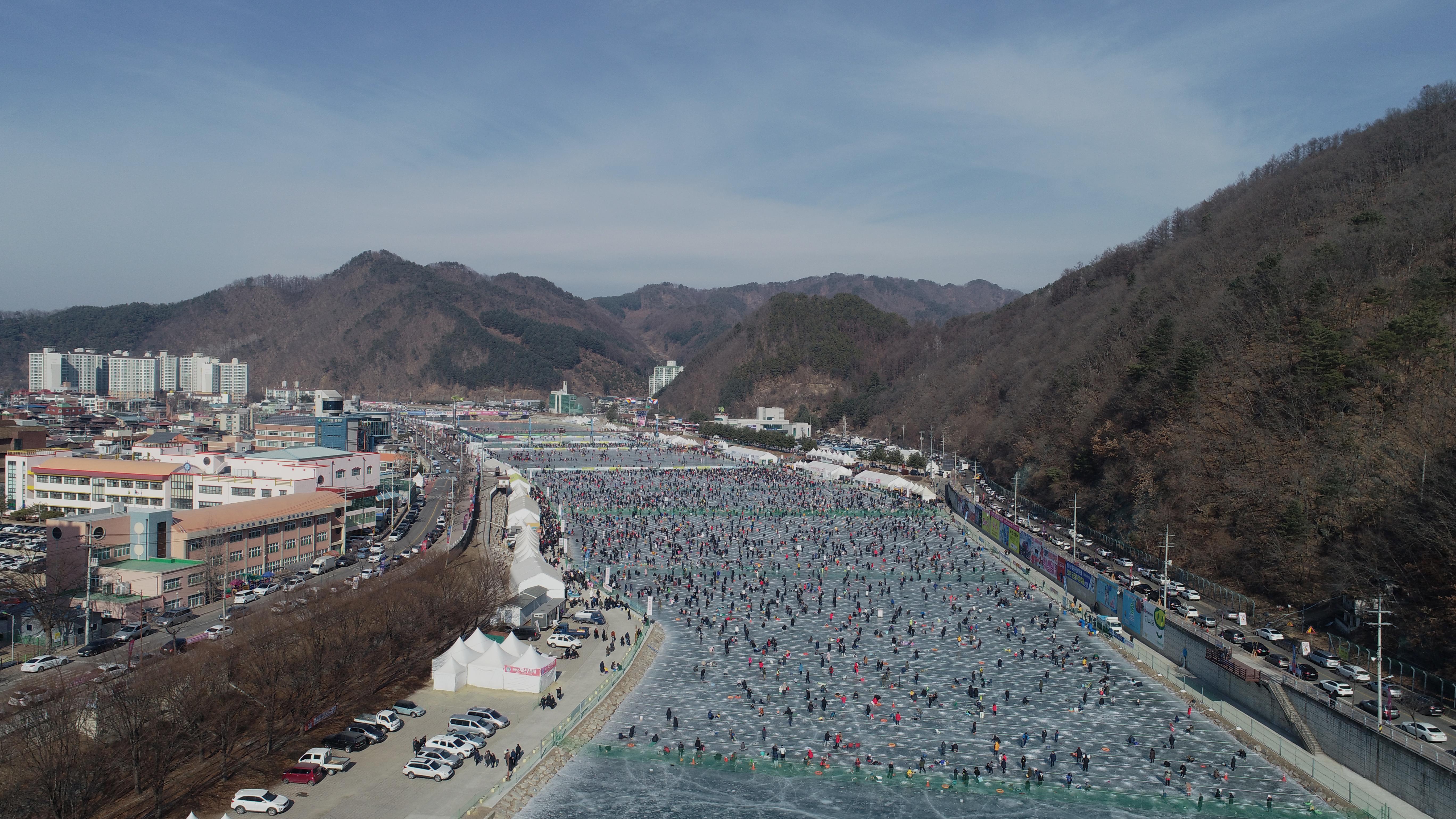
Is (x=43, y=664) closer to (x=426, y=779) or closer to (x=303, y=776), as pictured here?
(x=303, y=776)

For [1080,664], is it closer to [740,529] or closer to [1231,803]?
[1231,803]

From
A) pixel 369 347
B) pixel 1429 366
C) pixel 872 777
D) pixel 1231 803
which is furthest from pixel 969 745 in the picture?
pixel 369 347

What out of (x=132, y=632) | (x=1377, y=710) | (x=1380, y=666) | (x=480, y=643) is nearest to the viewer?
(x=1380, y=666)

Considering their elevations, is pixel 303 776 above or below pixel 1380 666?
below

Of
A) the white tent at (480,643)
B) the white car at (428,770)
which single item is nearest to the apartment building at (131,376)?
the white tent at (480,643)

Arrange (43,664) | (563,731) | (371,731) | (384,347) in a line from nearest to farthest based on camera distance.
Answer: (371,731), (563,731), (43,664), (384,347)

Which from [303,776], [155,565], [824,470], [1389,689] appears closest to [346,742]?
[303,776]

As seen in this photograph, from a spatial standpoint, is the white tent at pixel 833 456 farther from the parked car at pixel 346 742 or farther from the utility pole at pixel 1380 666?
the parked car at pixel 346 742
